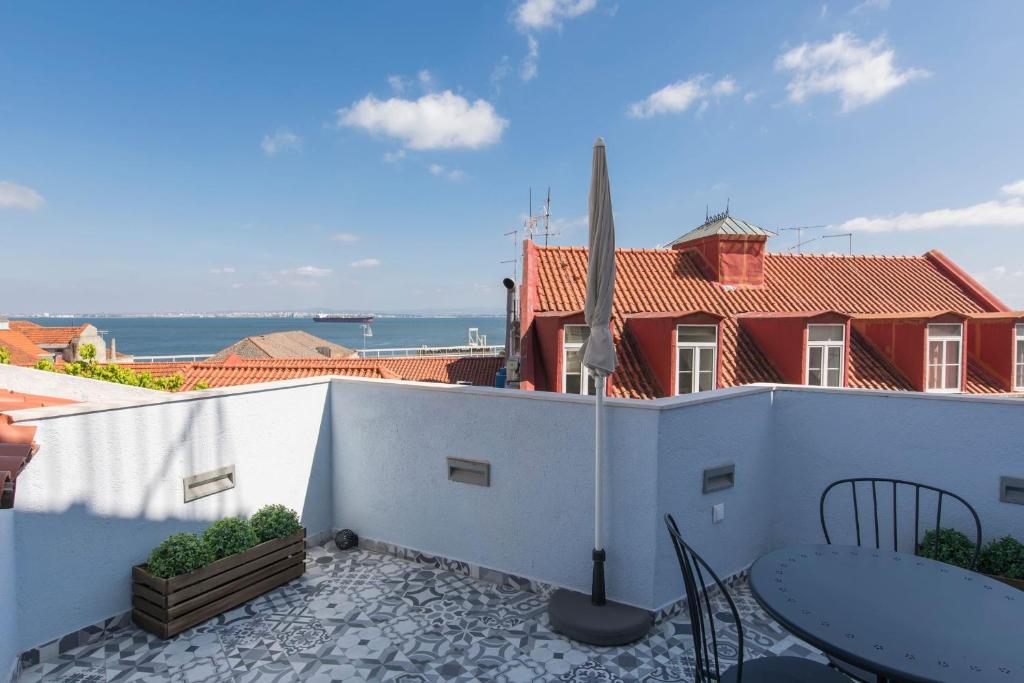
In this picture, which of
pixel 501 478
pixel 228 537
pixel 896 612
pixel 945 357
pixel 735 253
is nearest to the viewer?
pixel 896 612

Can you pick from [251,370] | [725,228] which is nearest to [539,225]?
[725,228]

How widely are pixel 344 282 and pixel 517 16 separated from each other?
34787 millimetres

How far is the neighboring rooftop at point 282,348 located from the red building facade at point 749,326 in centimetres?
2978

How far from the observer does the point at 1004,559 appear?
3639 millimetres

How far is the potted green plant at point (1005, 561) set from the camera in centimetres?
356

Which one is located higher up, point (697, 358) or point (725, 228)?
point (725, 228)

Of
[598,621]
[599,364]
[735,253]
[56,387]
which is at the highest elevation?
[735,253]

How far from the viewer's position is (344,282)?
139ft

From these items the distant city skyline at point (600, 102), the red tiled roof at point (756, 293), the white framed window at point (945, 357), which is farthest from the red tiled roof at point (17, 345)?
the white framed window at point (945, 357)

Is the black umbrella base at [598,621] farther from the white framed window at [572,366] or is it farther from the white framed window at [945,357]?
the white framed window at [945,357]

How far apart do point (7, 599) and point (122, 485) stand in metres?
0.91

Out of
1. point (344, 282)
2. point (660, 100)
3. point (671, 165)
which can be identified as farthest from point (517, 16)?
point (344, 282)

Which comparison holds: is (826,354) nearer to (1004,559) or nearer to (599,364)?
(1004,559)

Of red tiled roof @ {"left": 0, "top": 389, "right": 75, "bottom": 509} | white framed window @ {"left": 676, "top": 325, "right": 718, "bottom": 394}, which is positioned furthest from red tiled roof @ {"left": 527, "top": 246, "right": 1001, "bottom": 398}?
red tiled roof @ {"left": 0, "top": 389, "right": 75, "bottom": 509}
